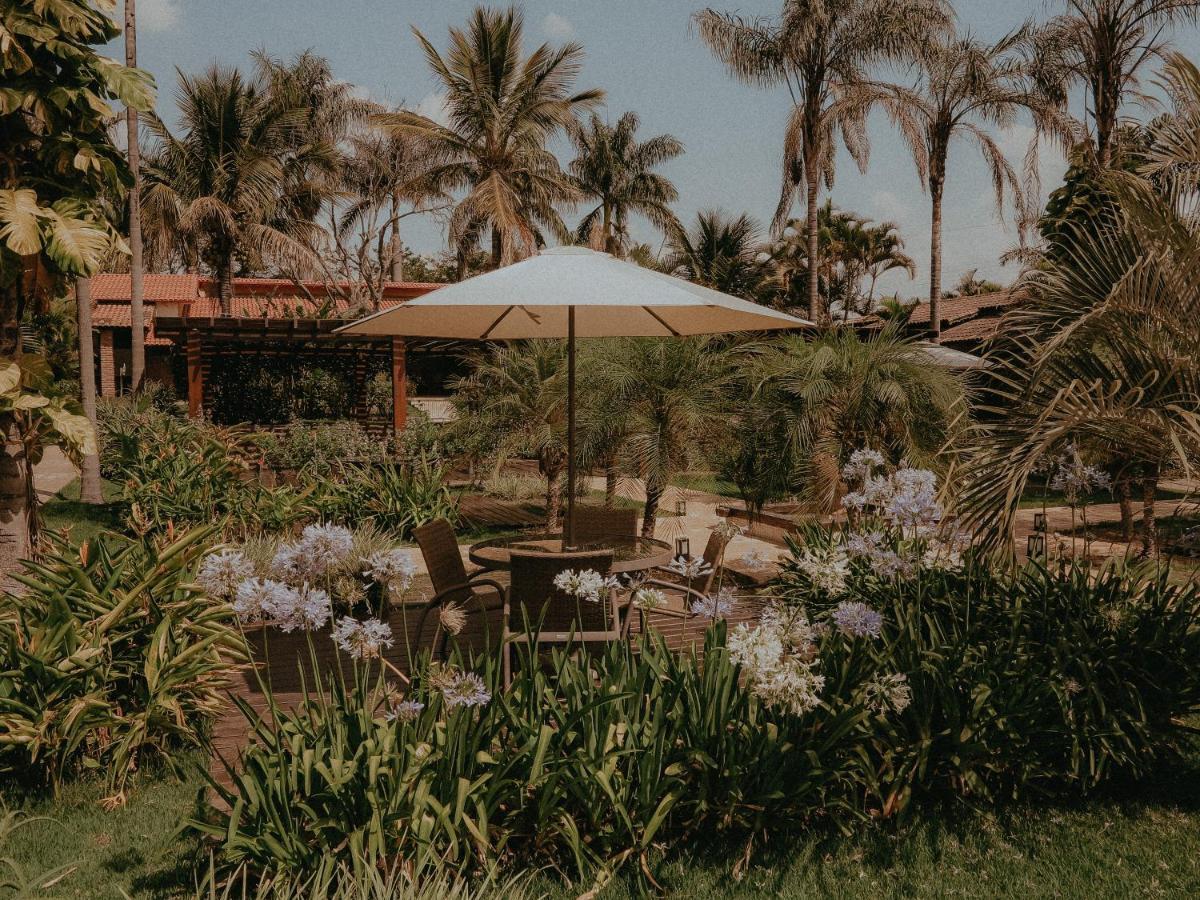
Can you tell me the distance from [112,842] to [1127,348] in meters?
4.62

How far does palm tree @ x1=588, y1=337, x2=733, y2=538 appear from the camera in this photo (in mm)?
8570

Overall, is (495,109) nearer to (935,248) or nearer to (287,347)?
(287,347)

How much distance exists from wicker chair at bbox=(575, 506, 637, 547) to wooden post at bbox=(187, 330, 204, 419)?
1293 cm

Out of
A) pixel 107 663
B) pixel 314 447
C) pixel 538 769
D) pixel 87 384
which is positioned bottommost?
pixel 538 769

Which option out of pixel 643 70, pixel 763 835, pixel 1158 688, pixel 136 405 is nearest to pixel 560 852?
pixel 763 835

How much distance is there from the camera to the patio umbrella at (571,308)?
4777mm

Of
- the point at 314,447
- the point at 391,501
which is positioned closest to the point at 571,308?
the point at 391,501

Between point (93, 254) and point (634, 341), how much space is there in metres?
5.06

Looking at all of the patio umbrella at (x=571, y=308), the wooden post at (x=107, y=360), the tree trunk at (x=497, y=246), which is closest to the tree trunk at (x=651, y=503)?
the patio umbrella at (x=571, y=308)

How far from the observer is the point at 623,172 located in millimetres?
36125

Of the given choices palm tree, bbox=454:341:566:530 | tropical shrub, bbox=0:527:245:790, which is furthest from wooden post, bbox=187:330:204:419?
tropical shrub, bbox=0:527:245:790

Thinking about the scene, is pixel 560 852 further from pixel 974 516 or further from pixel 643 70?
pixel 643 70

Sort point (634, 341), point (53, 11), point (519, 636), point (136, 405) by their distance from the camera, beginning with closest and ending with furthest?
point (519, 636) → point (53, 11) → point (634, 341) → point (136, 405)

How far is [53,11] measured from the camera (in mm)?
4879
